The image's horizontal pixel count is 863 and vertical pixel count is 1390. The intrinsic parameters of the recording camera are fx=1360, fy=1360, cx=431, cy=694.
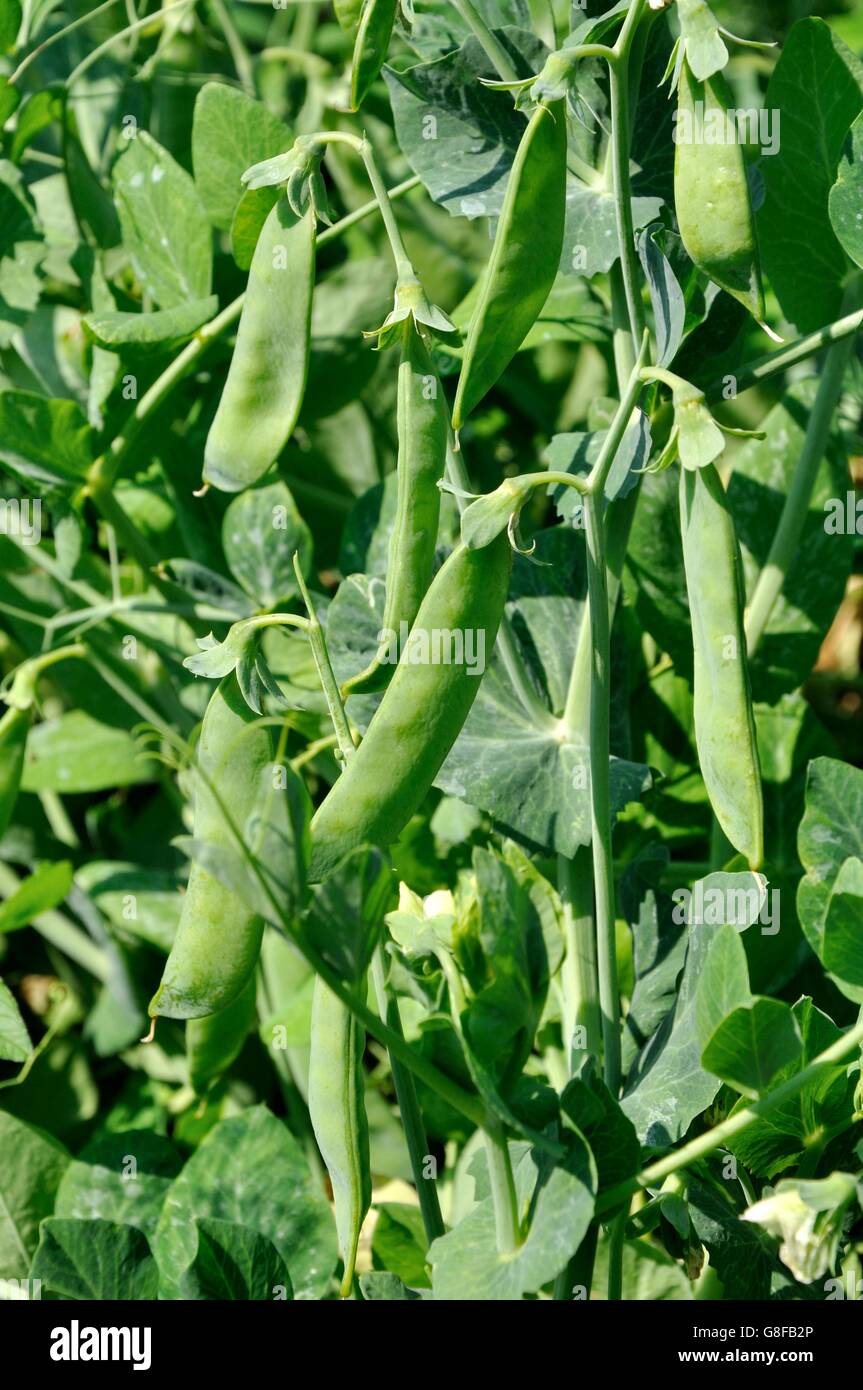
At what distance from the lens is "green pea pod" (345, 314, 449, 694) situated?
60cm

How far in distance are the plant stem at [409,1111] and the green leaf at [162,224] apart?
0.51 meters

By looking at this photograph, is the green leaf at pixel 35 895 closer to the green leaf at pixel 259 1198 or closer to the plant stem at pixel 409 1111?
the green leaf at pixel 259 1198

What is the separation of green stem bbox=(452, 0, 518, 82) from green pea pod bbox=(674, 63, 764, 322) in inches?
5.3

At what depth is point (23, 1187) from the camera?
0.85 m

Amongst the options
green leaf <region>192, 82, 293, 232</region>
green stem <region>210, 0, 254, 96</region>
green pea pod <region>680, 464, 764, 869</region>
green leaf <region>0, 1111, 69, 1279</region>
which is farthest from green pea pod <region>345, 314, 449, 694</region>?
green stem <region>210, 0, 254, 96</region>

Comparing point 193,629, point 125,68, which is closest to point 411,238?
point 125,68

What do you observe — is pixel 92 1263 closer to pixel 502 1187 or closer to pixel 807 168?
pixel 502 1187

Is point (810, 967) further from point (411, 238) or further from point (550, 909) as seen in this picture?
point (411, 238)

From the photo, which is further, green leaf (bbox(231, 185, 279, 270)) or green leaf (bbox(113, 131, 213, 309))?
green leaf (bbox(113, 131, 213, 309))

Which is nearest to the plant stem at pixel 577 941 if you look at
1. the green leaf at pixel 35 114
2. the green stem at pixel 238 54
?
the green leaf at pixel 35 114

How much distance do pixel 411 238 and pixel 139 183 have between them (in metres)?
0.30

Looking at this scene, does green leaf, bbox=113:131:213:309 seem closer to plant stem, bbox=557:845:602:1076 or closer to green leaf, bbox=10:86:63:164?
green leaf, bbox=10:86:63:164

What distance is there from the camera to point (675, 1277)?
2.33 ft

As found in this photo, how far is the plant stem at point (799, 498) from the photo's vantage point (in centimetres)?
80
